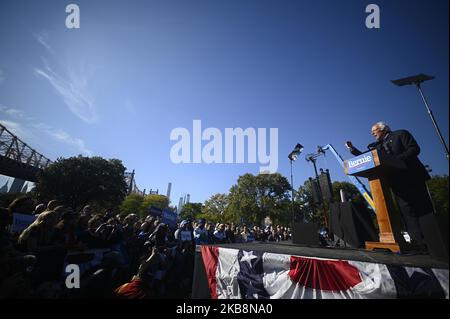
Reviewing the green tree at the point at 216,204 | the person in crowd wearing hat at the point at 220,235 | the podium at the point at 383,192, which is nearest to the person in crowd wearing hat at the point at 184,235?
the person in crowd wearing hat at the point at 220,235

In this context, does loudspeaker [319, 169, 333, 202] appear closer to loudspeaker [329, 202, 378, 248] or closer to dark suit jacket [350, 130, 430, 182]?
loudspeaker [329, 202, 378, 248]

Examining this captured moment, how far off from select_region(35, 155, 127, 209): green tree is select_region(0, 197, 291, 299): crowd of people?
2851 centimetres

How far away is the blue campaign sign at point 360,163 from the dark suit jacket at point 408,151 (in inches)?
9.6

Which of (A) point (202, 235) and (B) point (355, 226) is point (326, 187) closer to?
(B) point (355, 226)

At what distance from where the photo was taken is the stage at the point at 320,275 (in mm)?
1596

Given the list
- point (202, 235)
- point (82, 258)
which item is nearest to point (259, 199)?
point (202, 235)

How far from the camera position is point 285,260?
255 centimetres

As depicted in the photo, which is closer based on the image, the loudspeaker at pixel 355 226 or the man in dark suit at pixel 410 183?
the man in dark suit at pixel 410 183

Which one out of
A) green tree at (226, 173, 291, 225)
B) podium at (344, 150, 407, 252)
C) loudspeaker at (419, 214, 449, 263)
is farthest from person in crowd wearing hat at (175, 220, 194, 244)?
green tree at (226, 173, 291, 225)

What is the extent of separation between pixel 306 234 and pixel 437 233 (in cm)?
336

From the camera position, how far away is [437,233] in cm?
168

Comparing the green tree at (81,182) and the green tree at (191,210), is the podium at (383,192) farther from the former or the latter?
the green tree at (191,210)
